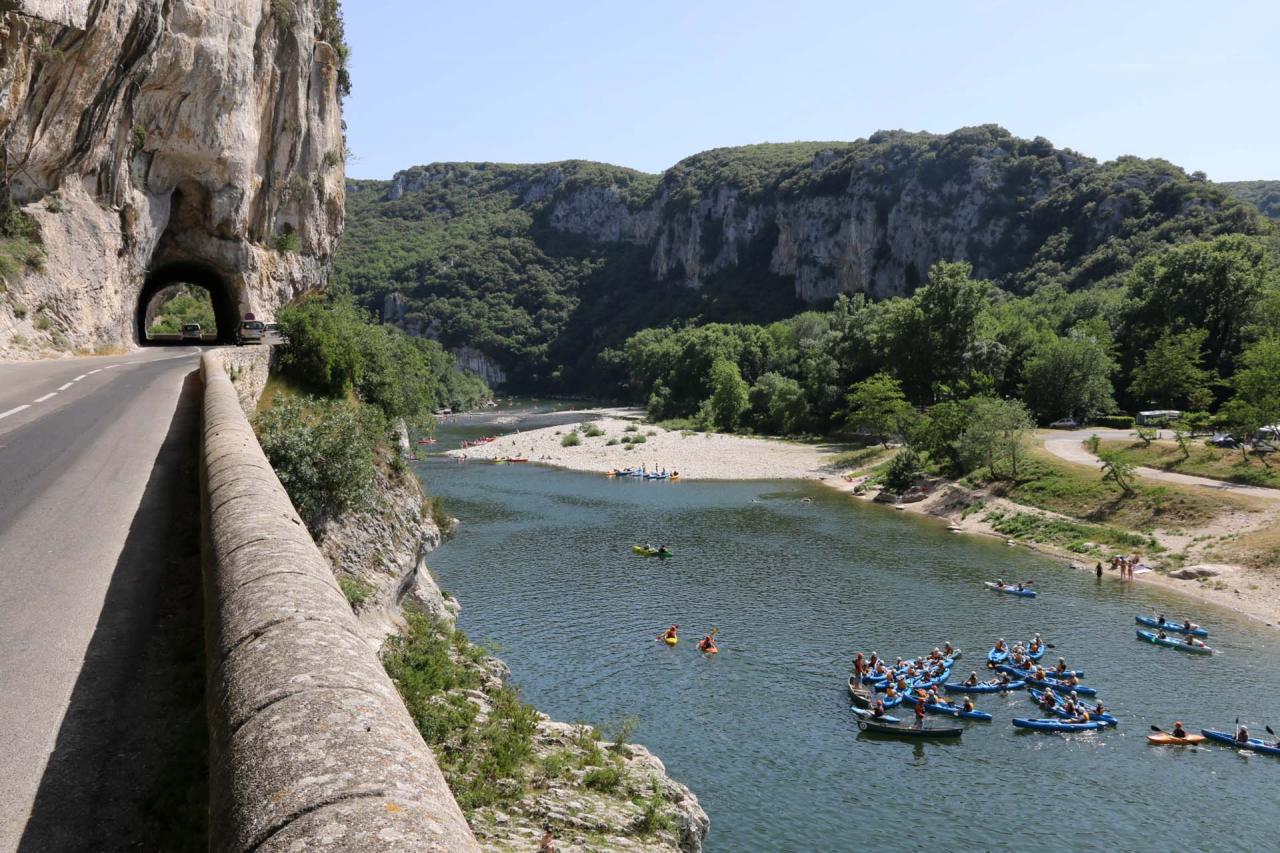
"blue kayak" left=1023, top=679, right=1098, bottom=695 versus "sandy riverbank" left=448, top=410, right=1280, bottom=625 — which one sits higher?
"blue kayak" left=1023, top=679, right=1098, bottom=695

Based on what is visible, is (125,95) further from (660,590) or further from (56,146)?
(660,590)

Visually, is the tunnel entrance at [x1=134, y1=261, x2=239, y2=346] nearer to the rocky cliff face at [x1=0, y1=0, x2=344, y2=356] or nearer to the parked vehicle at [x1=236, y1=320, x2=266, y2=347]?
the rocky cliff face at [x1=0, y1=0, x2=344, y2=356]

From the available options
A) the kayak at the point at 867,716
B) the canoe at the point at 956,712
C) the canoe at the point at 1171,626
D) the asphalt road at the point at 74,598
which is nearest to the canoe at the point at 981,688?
the canoe at the point at 956,712

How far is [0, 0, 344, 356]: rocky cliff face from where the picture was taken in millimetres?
29375

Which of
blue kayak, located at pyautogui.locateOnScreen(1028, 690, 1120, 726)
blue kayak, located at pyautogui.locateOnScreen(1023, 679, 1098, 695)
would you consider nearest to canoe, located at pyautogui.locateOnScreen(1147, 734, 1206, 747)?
blue kayak, located at pyautogui.locateOnScreen(1028, 690, 1120, 726)

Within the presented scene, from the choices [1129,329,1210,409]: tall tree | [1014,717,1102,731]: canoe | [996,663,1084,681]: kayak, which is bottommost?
[1014,717,1102,731]: canoe

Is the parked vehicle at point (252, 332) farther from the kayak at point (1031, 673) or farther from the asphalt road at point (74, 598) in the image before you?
the kayak at point (1031, 673)

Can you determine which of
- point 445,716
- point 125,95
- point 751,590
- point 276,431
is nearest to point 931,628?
point 751,590

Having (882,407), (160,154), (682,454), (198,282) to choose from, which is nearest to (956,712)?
(160,154)

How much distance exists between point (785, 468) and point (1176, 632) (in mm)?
43845

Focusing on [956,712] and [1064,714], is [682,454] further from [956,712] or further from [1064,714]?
[1064,714]

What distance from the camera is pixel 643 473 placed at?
72.7m

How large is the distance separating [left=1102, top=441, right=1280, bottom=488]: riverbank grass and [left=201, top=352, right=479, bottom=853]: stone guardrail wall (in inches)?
2106

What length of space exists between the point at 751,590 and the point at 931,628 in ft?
26.5
